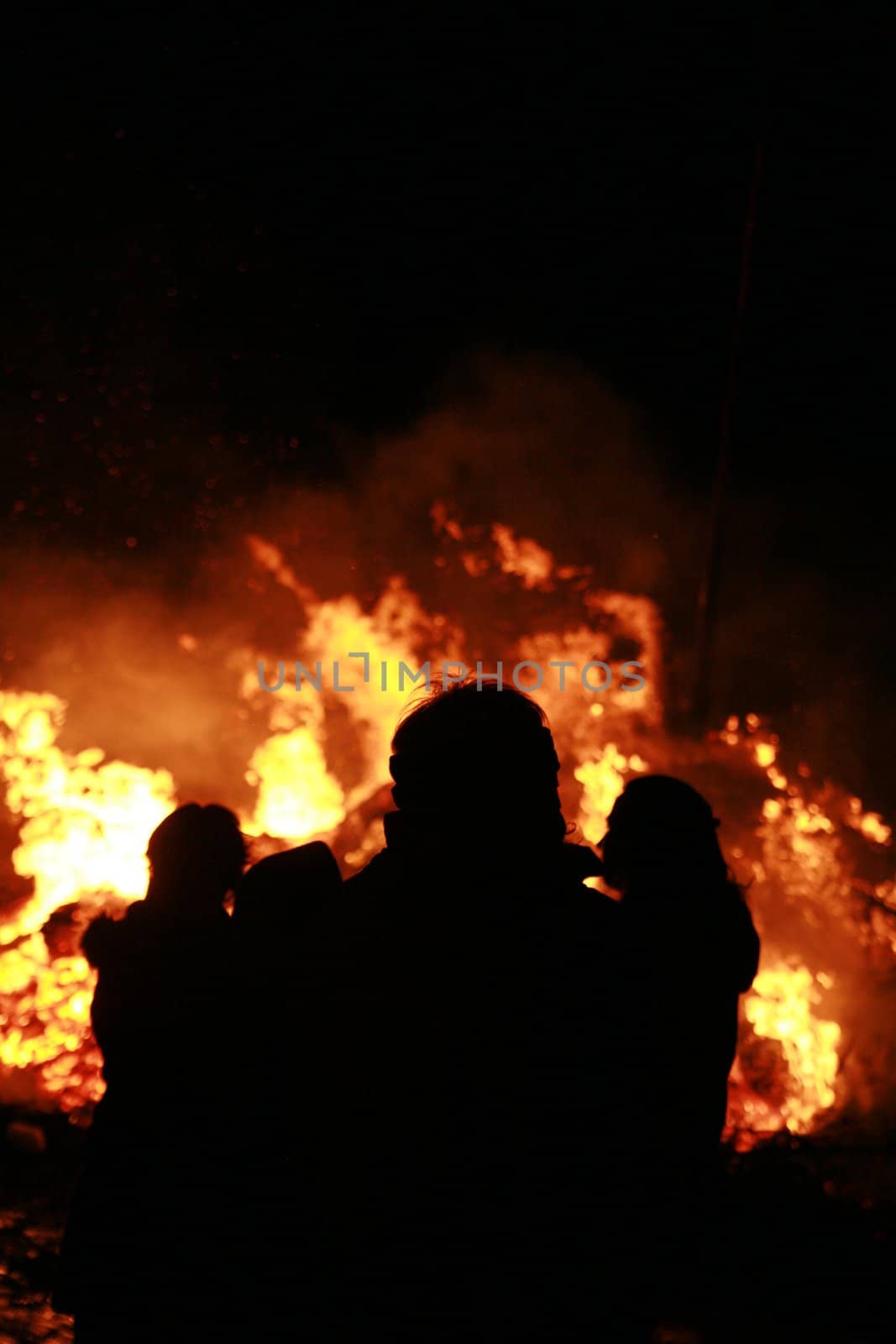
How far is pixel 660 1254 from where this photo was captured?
1209 millimetres

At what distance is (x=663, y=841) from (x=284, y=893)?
946 mm

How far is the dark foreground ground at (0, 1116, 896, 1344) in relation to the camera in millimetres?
3094

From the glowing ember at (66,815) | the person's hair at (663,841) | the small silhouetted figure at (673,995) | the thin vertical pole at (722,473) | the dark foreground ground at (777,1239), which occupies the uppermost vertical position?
the thin vertical pole at (722,473)

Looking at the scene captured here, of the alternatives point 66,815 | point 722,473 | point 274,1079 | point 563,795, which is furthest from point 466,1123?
point 66,815

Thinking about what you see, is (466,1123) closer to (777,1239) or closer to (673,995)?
(673,995)

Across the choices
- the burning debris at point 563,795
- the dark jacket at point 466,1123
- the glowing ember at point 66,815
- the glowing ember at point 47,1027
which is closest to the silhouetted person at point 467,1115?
the dark jacket at point 466,1123

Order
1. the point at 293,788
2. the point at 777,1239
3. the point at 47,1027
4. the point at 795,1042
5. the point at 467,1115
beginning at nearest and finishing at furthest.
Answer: the point at 467,1115 < the point at 777,1239 < the point at 47,1027 < the point at 795,1042 < the point at 293,788

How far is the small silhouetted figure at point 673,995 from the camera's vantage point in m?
1.16

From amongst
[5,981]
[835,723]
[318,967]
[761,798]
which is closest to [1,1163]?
[5,981]

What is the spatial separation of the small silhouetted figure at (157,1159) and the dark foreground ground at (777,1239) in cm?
164

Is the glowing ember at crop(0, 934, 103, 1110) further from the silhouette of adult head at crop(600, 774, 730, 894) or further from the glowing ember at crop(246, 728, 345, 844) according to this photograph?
the silhouette of adult head at crop(600, 774, 730, 894)

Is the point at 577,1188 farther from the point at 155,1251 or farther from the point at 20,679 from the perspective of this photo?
the point at 20,679

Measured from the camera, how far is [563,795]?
6664 mm

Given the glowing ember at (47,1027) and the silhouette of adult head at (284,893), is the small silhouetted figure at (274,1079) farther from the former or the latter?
the glowing ember at (47,1027)
